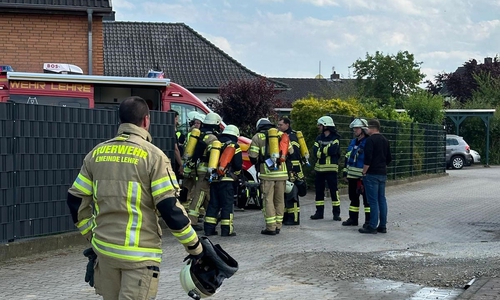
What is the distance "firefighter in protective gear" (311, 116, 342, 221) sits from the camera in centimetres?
1398

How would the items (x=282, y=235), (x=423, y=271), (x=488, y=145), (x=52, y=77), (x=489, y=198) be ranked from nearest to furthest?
1. (x=423, y=271)
2. (x=282, y=235)
3. (x=52, y=77)
4. (x=489, y=198)
5. (x=488, y=145)

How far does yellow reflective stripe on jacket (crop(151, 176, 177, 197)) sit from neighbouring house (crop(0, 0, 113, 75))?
17406 millimetres

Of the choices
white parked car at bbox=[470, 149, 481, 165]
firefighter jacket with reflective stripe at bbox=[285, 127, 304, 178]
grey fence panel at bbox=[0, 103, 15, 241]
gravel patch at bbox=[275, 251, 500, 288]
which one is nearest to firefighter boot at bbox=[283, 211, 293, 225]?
firefighter jacket with reflective stripe at bbox=[285, 127, 304, 178]

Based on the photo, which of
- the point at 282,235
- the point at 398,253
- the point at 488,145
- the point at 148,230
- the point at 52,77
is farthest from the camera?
the point at 488,145

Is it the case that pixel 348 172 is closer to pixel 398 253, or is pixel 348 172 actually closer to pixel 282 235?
pixel 282 235

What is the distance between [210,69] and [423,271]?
30.0 meters

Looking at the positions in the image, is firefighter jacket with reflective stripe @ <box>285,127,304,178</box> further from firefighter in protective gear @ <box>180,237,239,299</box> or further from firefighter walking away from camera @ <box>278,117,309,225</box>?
firefighter in protective gear @ <box>180,237,239,299</box>

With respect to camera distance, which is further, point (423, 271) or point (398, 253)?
point (398, 253)

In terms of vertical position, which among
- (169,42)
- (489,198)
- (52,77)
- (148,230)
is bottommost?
(489,198)

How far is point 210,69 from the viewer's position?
126ft

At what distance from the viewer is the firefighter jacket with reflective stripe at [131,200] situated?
4.84m

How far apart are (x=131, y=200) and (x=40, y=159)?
6.22m

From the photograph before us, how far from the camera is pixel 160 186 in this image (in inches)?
191

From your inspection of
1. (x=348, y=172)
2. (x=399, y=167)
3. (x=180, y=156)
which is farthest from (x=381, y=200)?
(x=399, y=167)
